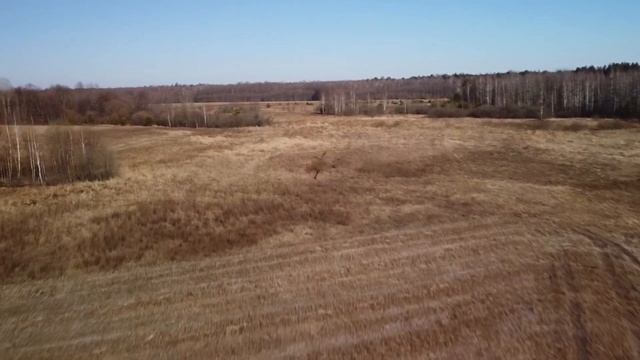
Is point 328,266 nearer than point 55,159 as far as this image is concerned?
Yes

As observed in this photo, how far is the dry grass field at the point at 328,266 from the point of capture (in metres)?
7.88

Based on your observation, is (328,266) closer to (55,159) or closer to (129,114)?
(55,159)

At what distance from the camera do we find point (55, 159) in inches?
994

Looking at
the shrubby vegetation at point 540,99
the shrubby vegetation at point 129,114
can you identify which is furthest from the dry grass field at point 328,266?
the shrubby vegetation at point 540,99

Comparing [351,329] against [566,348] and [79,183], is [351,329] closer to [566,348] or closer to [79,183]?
[566,348]

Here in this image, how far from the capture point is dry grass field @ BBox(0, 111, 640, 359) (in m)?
7.88

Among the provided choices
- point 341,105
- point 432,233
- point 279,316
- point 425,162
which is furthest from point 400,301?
point 341,105

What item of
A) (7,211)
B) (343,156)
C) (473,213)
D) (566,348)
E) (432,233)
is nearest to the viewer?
(566,348)

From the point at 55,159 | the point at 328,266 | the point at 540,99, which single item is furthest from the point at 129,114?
the point at 328,266

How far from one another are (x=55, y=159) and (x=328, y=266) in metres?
19.8

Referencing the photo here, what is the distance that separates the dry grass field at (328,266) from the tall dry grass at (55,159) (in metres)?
1.98

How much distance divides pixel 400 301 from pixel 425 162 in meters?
18.4

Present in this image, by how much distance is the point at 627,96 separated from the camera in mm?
68188

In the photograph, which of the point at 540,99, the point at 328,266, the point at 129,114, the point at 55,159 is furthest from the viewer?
the point at 540,99
